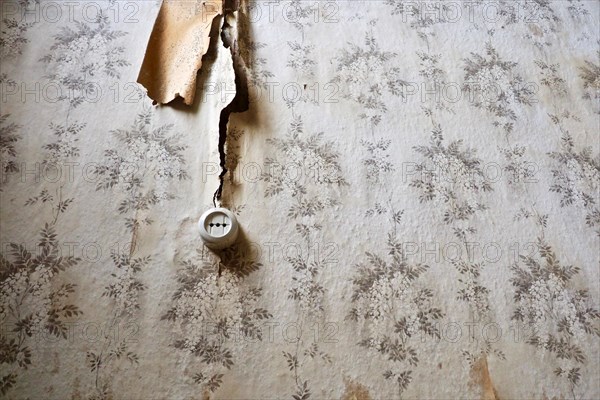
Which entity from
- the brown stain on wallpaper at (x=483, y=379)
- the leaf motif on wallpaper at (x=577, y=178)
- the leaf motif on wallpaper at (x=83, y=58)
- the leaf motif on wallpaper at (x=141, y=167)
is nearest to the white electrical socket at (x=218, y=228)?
the leaf motif on wallpaper at (x=141, y=167)

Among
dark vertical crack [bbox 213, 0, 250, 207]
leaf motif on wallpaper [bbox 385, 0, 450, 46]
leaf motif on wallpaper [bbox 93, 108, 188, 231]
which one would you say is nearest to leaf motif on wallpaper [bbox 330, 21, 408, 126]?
leaf motif on wallpaper [bbox 385, 0, 450, 46]

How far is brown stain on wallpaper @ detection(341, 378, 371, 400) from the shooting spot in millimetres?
1197

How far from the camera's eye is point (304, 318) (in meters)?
1.27

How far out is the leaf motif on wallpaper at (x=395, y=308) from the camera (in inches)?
48.9

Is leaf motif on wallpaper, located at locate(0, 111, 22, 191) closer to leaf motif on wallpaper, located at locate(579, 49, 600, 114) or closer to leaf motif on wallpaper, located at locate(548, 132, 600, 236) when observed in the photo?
leaf motif on wallpaper, located at locate(548, 132, 600, 236)

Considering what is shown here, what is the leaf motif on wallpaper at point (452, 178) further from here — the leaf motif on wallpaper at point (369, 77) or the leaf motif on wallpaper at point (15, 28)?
the leaf motif on wallpaper at point (15, 28)

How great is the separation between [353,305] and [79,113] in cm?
90

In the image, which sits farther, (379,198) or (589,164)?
(589,164)

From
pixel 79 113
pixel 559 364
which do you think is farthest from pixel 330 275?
pixel 79 113

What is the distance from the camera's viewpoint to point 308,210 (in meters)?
1.41

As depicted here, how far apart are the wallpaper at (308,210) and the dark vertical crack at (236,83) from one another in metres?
0.02

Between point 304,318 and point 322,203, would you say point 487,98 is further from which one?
point 304,318

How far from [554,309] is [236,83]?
1.03 m

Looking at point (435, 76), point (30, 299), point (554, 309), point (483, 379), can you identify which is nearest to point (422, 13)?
point (435, 76)
